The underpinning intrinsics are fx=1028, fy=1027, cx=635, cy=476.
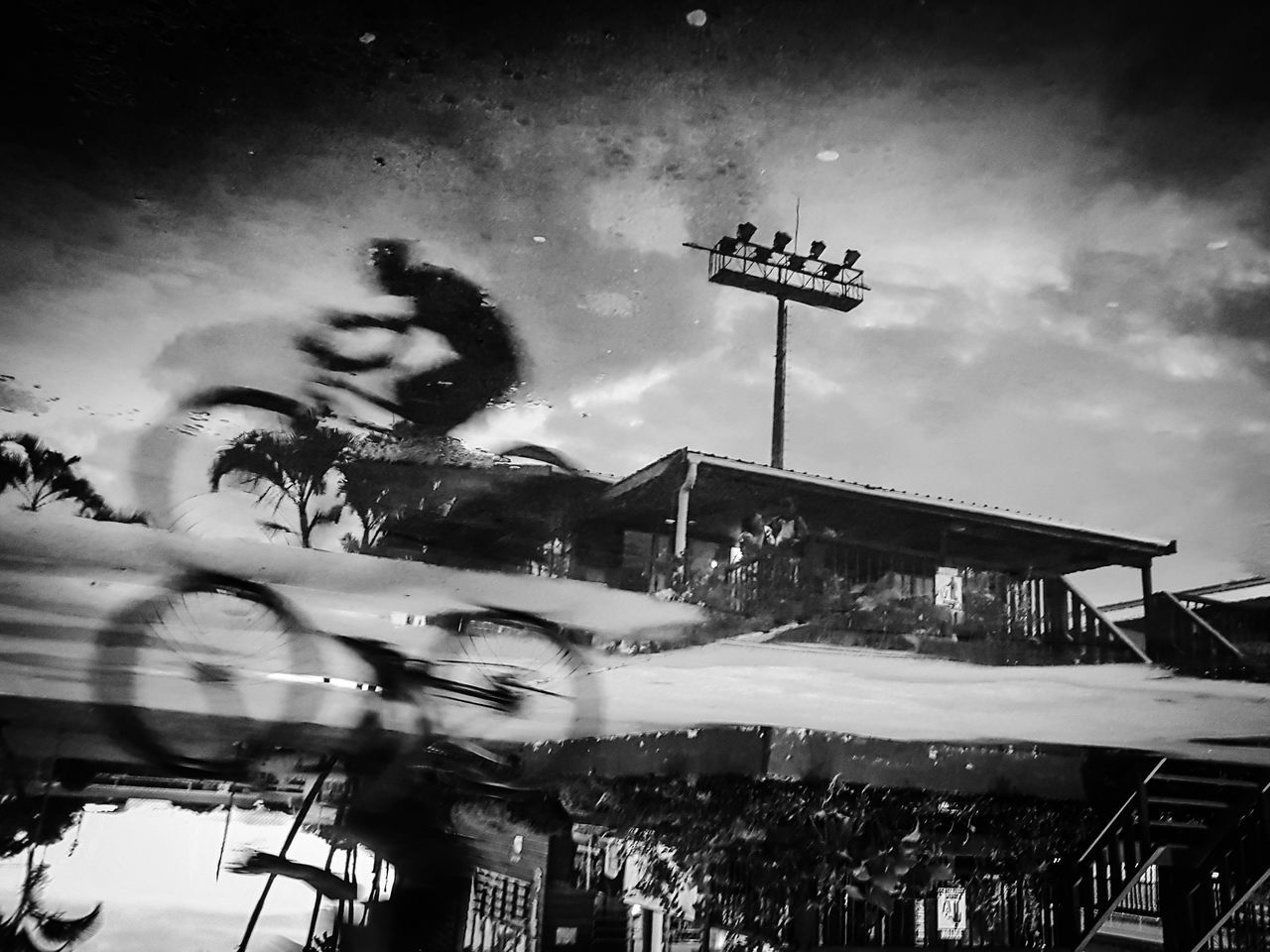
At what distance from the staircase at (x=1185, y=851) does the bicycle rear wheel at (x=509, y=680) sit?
3029 mm

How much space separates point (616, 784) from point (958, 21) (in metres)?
3.37

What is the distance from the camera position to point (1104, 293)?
3.12m

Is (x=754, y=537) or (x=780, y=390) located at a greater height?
(x=780, y=390)

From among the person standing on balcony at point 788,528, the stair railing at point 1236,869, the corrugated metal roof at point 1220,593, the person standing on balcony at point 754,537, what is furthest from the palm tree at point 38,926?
the stair railing at point 1236,869

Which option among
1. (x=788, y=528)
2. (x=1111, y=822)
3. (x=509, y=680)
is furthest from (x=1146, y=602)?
(x=509, y=680)

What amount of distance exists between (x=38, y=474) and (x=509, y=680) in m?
1.83

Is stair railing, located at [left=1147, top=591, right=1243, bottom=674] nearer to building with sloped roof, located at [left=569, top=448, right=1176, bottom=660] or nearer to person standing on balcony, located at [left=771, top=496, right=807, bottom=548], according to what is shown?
building with sloped roof, located at [left=569, top=448, right=1176, bottom=660]

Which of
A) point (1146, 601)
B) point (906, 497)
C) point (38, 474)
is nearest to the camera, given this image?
point (38, 474)

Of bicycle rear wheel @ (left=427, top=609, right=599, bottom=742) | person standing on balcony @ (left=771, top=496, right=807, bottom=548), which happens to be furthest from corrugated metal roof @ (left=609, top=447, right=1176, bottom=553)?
bicycle rear wheel @ (left=427, top=609, right=599, bottom=742)

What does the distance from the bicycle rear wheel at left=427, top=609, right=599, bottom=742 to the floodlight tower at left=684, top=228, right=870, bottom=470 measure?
1637 millimetres

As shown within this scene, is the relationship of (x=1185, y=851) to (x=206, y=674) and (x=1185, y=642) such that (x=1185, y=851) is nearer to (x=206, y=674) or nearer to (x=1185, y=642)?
(x=1185, y=642)

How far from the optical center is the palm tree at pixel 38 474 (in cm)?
331

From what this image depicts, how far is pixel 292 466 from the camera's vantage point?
3412 mm

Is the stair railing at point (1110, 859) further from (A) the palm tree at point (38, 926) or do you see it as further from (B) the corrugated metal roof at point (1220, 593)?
(A) the palm tree at point (38, 926)
